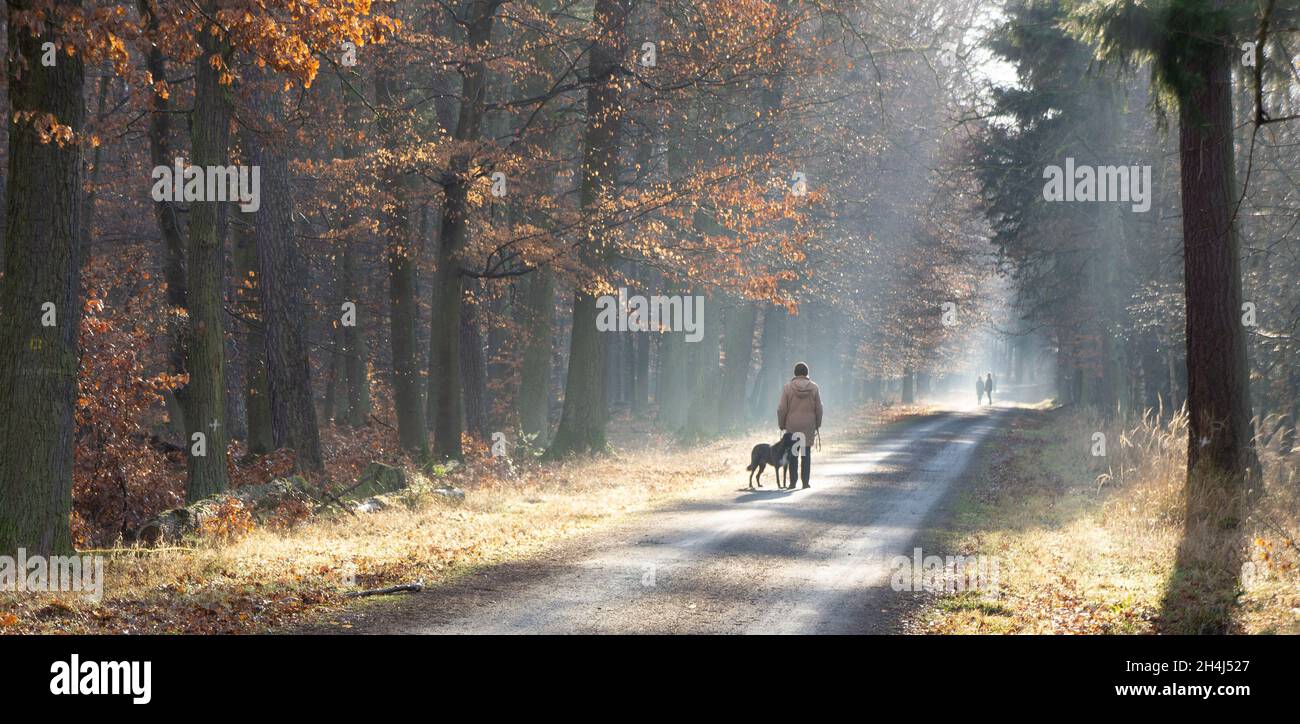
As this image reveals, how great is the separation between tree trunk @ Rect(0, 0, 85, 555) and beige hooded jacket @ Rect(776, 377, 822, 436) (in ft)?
39.4

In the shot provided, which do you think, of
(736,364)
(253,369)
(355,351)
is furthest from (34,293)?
(736,364)

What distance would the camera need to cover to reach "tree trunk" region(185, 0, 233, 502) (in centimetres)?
1377

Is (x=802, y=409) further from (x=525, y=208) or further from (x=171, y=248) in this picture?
(x=171, y=248)

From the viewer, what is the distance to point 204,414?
14.0m

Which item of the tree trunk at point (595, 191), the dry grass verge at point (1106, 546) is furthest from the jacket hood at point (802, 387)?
the tree trunk at point (595, 191)

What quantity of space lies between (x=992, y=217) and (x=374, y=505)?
25.3 meters

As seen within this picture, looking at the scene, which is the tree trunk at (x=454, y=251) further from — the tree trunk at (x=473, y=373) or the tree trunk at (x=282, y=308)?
the tree trunk at (x=473, y=373)

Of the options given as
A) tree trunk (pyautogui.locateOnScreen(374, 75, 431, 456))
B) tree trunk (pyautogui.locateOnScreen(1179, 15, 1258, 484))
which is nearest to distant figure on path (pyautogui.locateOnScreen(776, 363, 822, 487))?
tree trunk (pyautogui.locateOnScreen(1179, 15, 1258, 484))

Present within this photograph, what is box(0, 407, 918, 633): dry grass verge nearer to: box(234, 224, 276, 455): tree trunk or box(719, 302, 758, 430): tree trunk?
box(234, 224, 276, 455): tree trunk

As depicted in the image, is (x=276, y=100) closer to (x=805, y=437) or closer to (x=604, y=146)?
(x=604, y=146)

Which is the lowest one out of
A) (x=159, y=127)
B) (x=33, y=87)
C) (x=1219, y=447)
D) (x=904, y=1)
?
(x=1219, y=447)

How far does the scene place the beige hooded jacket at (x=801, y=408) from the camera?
19.0 meters
